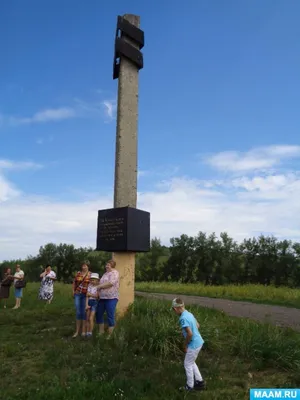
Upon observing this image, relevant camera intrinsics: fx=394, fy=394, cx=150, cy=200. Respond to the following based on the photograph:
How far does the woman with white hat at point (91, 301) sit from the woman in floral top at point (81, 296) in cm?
8

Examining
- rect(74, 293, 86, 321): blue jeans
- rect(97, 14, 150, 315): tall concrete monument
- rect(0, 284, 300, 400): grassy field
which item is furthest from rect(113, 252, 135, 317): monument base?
rect(74, 293, 86, 321): blue jeans

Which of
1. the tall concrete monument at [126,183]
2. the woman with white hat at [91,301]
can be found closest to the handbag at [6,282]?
the tall concrete monument at [126,183]

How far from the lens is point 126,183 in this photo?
9.34m

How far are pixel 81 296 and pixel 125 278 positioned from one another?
48.1 inches

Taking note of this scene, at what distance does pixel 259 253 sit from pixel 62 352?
2232 inches

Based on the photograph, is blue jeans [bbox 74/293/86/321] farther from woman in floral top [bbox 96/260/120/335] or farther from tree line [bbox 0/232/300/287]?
tree line [bbox 0/232/300/287]

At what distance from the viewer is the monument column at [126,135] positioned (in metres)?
8.98

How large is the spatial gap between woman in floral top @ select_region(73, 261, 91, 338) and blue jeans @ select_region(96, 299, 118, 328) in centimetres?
33

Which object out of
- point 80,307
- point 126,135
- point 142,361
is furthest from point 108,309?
point 126,135

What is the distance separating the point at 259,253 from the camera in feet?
196

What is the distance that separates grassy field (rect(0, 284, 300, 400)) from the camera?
4.78m

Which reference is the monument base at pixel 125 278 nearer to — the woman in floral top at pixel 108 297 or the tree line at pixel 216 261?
the woman in floral top at pixel 108 297

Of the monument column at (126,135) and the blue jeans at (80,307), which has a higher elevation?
the monument column at (126,135)

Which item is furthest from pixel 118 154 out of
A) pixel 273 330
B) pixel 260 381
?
pixel 260 381
